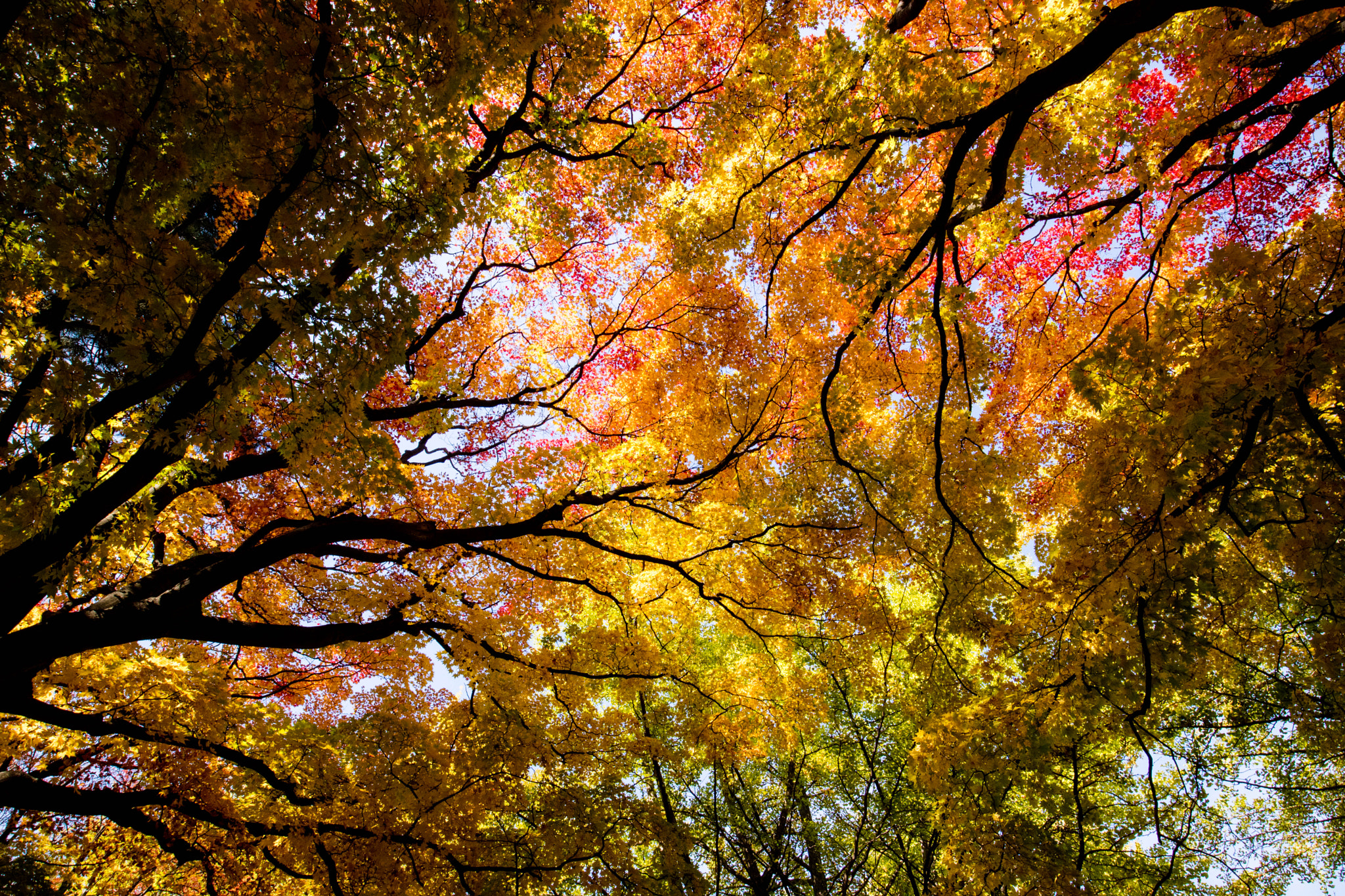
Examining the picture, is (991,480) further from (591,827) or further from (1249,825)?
(1249,825)

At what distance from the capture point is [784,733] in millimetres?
6605

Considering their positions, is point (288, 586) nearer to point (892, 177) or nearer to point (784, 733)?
point (784, 733)

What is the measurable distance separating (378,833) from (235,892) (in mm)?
1473

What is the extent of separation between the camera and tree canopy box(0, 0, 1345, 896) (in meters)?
3.05

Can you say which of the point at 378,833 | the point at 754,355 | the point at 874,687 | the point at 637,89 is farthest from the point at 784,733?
the point at 637,89

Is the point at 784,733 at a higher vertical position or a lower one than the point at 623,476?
lower

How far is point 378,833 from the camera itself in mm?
5156

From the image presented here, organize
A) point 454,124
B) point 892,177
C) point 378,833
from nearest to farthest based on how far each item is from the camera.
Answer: point 454,124
point 892,177
point 378,833

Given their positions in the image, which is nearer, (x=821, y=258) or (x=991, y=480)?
(x=991, y=480)

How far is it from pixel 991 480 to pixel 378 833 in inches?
262

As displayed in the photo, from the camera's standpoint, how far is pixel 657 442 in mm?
6629

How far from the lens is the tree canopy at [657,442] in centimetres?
305

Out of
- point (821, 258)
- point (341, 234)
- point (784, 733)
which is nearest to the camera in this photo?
point (341, 234)

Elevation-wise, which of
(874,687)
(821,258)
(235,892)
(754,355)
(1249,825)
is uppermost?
(821,258)
